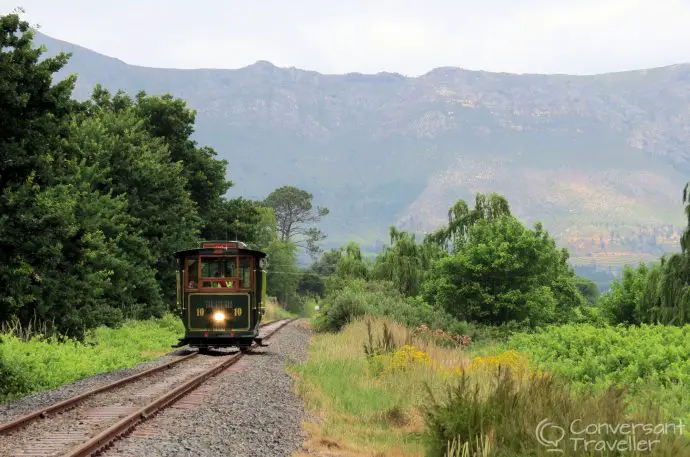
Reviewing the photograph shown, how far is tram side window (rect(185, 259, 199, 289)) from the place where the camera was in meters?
23.1

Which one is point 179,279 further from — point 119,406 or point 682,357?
point 682,357

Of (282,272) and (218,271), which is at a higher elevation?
(218,271)

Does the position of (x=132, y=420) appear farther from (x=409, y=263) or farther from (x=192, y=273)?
(x=409, y=263)

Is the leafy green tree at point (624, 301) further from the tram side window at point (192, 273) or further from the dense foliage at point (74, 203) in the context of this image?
the dense foliage at point (74, 203)

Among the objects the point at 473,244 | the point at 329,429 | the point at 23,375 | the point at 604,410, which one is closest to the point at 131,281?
the point at 473,244

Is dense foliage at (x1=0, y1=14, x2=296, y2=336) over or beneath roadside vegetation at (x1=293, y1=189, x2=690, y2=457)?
over

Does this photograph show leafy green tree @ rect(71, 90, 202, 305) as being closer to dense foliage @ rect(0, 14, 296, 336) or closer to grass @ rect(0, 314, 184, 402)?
dense foliage @ rect(0, 14, 296, 336)

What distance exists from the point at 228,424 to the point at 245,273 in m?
12.6

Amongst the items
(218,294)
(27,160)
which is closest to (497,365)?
(218,294)

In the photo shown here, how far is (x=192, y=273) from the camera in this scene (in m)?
23.2

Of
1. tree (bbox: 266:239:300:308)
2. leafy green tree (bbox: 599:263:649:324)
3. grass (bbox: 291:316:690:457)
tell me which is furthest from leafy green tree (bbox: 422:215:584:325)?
tree (bbox: 266:239:300:308)

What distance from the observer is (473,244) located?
35219mm

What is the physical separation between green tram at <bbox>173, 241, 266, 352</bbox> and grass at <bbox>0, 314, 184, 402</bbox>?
1981 millimetres

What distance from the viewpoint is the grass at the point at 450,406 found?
295 inches
